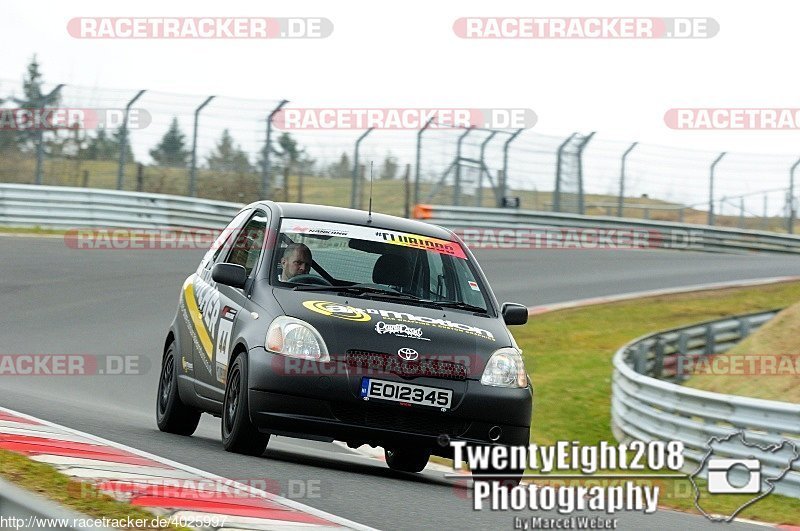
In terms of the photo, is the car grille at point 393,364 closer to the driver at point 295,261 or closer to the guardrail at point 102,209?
the driver at point 295,261

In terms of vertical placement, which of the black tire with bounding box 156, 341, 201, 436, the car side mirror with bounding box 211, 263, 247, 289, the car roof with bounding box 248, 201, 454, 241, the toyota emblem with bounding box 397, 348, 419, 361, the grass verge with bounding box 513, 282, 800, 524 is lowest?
the grass verge with bounding box 513, 282, 800, 524

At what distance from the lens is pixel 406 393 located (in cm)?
746

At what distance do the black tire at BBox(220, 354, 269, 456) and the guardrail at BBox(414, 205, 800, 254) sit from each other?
20758 millimetres

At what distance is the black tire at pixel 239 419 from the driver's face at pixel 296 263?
0.69 m

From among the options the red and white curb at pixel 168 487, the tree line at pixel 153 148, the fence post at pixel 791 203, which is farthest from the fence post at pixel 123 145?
the red and white curb at pixel 168 487

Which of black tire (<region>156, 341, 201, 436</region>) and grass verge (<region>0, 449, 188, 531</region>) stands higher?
grass verge (<region>0, 449, 188, 531</region>)

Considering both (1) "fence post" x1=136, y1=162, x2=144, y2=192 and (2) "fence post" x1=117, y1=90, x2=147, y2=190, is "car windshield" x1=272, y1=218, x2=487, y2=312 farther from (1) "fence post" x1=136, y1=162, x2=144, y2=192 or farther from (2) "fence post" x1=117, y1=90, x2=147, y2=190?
(1) "fence post" x1=136, y1=162, x2=144, y2=192

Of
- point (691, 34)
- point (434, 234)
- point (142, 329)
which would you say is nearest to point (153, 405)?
point (142, 329)

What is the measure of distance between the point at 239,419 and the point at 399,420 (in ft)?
2.97

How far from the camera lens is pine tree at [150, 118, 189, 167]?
27.1m

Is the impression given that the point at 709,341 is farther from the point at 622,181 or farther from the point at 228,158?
the point at 228,158

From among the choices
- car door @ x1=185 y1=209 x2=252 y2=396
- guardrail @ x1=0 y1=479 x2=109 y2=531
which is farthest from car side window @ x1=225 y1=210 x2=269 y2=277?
guardrail @ x1=0 y1=479 x2=109 y2=531

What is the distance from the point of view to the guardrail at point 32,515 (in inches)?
139

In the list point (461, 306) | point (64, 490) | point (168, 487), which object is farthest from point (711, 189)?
point (64, 490)
